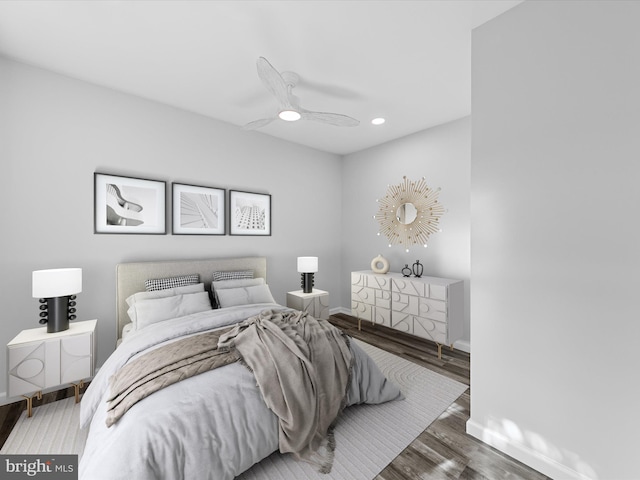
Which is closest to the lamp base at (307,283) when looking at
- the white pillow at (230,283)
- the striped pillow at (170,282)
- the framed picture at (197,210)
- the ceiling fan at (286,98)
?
the white pillow at (230,283)

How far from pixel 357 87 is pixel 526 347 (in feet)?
8.30

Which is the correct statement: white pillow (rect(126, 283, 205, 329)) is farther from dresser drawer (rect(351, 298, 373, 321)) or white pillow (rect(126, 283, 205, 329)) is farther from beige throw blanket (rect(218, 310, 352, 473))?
dresser drawer (rect(351, 298, 373, 321))

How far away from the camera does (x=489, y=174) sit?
1.81 meters

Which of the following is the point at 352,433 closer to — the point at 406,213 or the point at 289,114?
the point at 289,114

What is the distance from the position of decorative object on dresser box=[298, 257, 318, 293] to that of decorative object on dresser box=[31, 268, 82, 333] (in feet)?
7.64

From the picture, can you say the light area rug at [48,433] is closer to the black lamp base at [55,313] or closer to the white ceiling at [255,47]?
the black lamp base at [55,313]

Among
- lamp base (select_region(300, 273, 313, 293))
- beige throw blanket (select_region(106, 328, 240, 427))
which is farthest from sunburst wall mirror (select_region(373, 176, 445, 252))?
beige throw blanket (select_region(106, 328, 240, 427))

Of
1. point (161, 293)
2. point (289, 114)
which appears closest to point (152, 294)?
point (161, 293)

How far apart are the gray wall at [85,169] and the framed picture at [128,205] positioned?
0.07m

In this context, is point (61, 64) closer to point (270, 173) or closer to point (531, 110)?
point (270, 173)

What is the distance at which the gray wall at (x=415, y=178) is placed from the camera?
3367 millimetres

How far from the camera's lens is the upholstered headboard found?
8.84ft

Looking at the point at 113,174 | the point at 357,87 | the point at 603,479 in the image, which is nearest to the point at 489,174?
the point at 357,87

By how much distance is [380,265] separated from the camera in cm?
393
